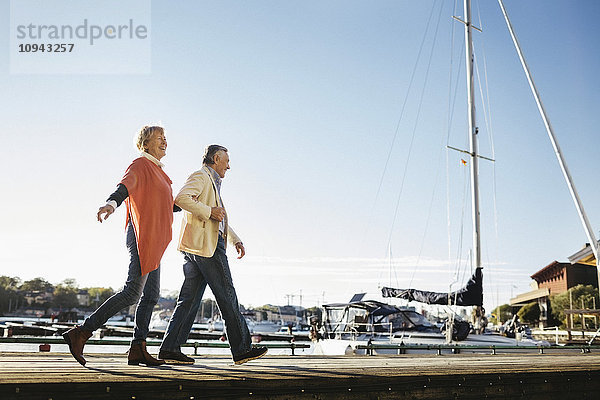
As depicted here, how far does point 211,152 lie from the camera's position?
18.4 feet

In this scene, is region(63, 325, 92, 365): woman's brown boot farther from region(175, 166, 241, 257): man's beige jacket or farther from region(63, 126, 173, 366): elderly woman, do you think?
region(175, 166, 241, 257): man's beige jacket

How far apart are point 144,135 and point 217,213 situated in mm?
1018

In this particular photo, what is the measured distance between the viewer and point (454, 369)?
16.6 ft

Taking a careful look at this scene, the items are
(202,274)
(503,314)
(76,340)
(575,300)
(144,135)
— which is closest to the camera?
(76,340)

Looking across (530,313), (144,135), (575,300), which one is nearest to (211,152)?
(144,135)

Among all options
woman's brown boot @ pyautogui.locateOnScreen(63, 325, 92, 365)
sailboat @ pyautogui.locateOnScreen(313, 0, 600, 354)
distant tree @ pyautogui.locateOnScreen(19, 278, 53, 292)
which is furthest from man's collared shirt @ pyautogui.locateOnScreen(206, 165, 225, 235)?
distant tree @ pyautogui.locateOnScreen(19, 278, 53, 292)

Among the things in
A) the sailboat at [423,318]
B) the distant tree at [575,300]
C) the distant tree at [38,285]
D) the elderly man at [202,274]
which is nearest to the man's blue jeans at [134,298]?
the elderly man at [202,274]

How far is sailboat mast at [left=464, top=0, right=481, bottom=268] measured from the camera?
837 inches

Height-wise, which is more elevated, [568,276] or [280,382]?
[280,382]

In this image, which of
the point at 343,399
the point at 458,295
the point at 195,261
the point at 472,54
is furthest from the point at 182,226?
the point at 472,54

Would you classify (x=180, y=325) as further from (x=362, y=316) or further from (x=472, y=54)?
(x=472, y=54)

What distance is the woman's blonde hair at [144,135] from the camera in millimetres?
5250

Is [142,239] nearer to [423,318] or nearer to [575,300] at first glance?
[423,318]

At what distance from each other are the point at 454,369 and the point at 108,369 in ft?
9.53
